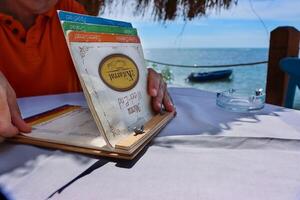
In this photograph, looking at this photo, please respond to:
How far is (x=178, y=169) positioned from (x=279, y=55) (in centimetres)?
128

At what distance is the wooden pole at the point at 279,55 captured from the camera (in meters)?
1.46

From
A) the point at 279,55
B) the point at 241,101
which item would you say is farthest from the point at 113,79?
the point at 279,55

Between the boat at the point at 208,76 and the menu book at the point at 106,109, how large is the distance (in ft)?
20.8

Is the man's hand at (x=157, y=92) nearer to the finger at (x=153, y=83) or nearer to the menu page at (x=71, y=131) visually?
the finger at (x=153, y=83)

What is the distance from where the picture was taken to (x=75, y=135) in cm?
48

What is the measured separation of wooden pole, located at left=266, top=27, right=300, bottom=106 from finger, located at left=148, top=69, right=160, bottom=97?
105 cm

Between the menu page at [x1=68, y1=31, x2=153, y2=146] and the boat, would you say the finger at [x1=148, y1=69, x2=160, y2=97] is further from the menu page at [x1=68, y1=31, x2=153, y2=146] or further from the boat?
the boat

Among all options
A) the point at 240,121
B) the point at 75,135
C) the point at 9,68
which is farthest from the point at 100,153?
the point at 9,68

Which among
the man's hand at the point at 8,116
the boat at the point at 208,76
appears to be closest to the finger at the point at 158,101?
the man's hand at the point at 8,116

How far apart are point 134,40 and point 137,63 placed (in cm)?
5

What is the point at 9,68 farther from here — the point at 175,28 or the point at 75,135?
the point at 175,28

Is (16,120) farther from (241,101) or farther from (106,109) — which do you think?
(241,101)

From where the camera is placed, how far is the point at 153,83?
597 millimetres

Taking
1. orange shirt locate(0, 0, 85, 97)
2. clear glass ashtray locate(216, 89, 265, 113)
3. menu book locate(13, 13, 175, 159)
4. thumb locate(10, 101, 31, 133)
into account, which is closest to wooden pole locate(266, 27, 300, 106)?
clear glass ashtray locate(216, 89, 265, 113)
